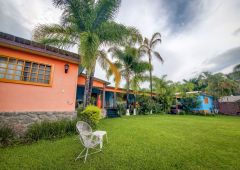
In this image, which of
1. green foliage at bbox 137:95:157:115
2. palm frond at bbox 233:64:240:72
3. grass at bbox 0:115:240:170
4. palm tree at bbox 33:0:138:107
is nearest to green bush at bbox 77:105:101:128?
palm tree at bbox 33:0:138:107

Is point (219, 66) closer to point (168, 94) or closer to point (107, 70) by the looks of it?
point (168, 94)

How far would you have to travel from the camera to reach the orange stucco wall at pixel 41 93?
18.2 ft

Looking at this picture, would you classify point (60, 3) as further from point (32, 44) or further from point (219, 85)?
point (219, 85)

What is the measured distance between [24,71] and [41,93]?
1.35 m

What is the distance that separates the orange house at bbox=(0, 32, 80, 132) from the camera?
18.2ft

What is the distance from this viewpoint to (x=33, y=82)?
20.4 ft

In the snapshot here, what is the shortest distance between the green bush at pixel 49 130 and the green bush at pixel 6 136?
56 centimetres

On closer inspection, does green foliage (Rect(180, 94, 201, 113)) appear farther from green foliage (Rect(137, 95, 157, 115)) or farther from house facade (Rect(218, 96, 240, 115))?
house facade (Rect(218, 96, 240, 115))

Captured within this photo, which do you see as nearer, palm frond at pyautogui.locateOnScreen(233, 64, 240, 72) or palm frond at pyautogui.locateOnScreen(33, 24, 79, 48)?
palm frond at pyautogui.locateOnScreen(33, 24, 79, 48)

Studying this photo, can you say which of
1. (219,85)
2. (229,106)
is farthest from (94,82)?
(229,106)

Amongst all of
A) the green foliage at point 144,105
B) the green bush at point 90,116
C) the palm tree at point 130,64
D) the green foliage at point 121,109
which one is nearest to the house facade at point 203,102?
the green foliage at point 144,105

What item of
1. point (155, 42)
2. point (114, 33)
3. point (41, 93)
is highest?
point (155, 42)

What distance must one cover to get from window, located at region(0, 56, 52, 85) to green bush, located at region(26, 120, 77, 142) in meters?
2.26

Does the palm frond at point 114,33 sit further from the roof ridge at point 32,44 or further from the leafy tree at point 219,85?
the leafy tree at point 219,85
